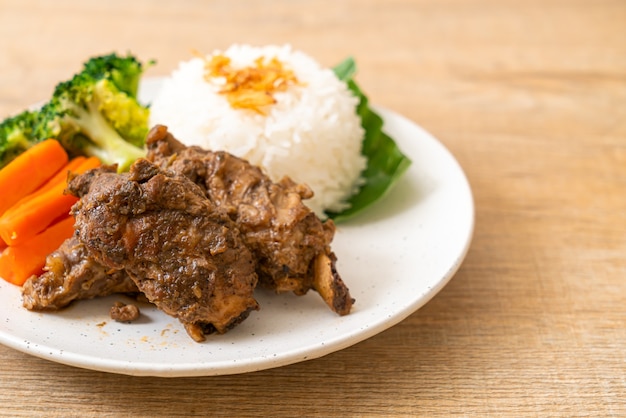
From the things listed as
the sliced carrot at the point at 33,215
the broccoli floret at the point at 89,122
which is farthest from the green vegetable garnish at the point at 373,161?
the sliced carrot at the point at 33,215

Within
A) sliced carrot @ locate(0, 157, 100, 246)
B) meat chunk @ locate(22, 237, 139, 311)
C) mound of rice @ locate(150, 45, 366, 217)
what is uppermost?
sliced carrot @ locate(0, 157, 100, 246)

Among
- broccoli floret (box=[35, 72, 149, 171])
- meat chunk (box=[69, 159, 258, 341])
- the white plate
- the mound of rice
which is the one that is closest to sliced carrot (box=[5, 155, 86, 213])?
broccoli floret (box=[35, 72, 149, 171])

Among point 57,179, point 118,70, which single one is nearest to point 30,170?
point 57,179

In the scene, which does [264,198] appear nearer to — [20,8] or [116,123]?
[116,123]

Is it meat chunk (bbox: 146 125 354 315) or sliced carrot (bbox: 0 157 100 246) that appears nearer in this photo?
Result: meat chunk (bbox: 146 125 354 315)

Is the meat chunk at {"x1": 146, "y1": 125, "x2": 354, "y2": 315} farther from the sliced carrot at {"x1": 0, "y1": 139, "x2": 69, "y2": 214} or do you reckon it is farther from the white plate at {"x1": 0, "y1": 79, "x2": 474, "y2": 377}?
the sliced carrot at {"x1": 0, "y1": 139, "x2": 69, "y2": 214}

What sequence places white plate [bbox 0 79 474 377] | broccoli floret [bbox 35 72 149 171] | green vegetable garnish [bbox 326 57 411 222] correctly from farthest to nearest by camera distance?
green vegetable garnish [bbox 326 57 411 222], broccoli floret [bbox 35 72 149 171], white plate [bbox 0 79 474 377]

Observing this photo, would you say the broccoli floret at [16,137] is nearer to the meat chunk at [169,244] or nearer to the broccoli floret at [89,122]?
the broccoli floret at [89,122]
